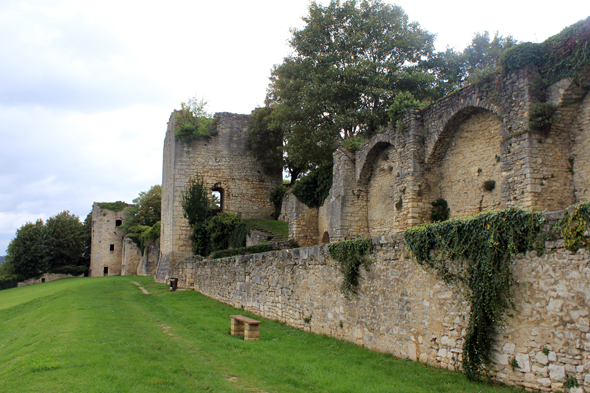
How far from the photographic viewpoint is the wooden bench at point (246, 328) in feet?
29.4

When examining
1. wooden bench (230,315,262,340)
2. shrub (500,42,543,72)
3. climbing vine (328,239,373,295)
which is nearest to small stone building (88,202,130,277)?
wooden bench (230,315,262,340)

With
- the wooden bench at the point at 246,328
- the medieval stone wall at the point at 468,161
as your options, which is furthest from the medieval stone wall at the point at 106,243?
the wooden bench at the point at 246,328

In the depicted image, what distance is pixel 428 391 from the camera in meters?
5.21

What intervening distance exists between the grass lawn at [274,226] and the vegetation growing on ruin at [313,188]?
247 cm

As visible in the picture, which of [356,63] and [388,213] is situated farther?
[356,63]

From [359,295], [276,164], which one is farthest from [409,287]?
[276,164]

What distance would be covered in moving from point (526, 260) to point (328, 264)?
14.9 feet

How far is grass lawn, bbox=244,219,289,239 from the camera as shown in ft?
75.5

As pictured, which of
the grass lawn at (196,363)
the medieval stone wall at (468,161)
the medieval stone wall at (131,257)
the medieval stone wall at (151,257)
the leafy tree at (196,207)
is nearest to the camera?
the grass lawn at (196,363)

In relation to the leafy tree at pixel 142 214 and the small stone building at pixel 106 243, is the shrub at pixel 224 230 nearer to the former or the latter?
the leafy tree at pixel 142 214

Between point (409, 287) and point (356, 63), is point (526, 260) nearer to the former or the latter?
point (409, 287)

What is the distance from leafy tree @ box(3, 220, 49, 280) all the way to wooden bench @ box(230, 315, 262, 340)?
1751 inches

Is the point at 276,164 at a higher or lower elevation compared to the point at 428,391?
higher

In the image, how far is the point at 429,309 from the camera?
20.9 ft
